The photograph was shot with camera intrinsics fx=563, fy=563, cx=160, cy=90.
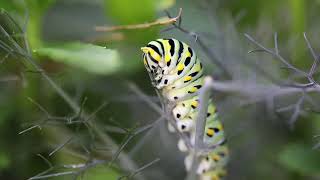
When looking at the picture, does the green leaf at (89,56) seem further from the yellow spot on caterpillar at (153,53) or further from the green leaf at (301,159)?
the green leaf at (301,159)

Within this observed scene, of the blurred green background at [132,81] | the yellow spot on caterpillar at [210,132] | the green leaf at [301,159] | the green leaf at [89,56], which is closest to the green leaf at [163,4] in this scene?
the blurred green background at [132,81]

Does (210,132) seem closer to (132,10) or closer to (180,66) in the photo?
(180,66)

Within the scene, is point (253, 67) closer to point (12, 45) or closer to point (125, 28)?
point (125, 28)

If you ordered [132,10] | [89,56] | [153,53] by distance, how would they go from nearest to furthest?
[153,53]
[89,56]
[132,10]

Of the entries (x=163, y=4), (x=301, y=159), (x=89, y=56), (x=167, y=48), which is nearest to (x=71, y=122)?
(x=89, y=56)

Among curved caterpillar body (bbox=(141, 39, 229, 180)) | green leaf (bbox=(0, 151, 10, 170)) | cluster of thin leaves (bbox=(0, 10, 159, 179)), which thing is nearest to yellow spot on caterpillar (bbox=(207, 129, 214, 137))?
curved caterpillar body (bbox=(141, 39, 229, 180))

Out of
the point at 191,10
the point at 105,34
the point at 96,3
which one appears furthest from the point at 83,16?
the point at 191,10

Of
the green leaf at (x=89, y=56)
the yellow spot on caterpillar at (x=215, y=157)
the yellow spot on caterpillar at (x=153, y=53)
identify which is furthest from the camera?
the yellow spot on caterpillar at (x=215, y=157)
